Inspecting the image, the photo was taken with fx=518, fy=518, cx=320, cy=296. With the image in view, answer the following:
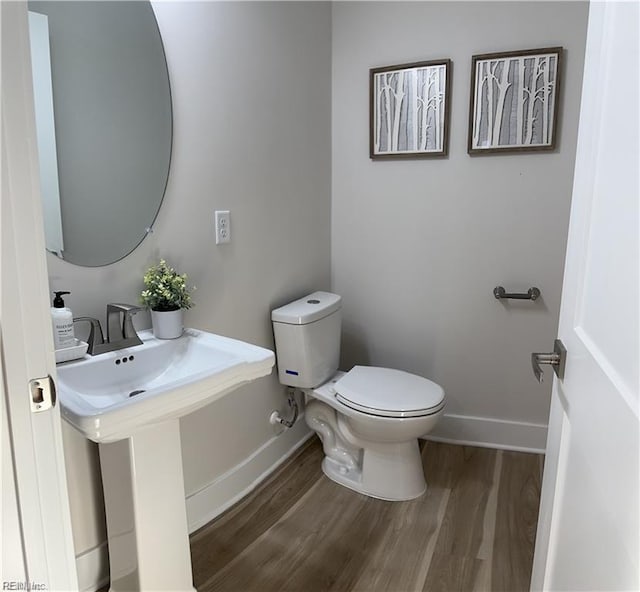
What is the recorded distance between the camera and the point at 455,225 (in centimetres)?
253

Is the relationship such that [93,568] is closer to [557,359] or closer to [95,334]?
[95,334]

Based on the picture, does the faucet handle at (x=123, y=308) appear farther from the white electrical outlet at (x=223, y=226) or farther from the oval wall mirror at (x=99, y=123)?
the white electrical outlet at (x=223, y=226)

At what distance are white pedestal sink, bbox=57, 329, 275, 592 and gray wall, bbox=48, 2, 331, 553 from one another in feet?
0.54

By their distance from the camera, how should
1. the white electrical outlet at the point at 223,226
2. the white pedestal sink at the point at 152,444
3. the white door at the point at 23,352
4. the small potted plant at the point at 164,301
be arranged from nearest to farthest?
the white door at the point at 23,352 → the white pedestal sink at the point at 152,444 → the small potted plant at the point at 164,301 → the white electrical outlet at the point at 223,226

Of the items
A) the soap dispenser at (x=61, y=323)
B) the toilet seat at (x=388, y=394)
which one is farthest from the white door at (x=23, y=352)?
the toilet seat at (x=388, y=394)

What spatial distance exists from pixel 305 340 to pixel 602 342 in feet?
4.77

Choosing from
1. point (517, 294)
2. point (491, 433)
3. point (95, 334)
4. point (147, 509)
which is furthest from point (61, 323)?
point (491, 433)

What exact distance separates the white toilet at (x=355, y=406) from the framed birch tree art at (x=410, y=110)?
0.84 m

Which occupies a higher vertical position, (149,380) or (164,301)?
(164,301)

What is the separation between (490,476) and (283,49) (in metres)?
2.11

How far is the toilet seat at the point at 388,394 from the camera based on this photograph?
2053 millimetres

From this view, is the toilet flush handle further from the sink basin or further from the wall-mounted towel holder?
the wall-mounted towel holder

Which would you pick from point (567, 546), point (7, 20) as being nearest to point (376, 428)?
point (567, 546)

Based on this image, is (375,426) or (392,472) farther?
(392,472)
